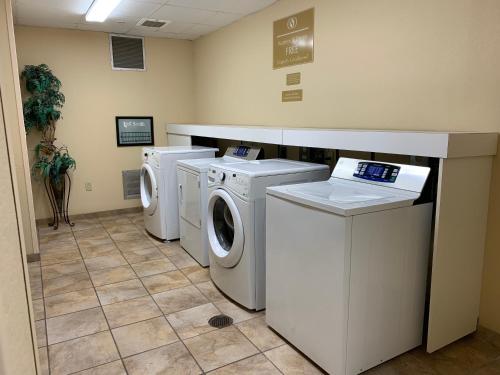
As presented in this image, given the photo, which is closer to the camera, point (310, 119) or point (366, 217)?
point (366, 217)

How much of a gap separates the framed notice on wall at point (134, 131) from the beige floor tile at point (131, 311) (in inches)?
112

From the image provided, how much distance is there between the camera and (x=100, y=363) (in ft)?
6.93

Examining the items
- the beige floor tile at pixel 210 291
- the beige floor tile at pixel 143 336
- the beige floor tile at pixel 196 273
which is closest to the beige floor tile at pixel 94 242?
the beige floor tile at pixel 196 273

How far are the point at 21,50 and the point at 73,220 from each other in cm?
212

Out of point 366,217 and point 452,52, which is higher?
point 452,52

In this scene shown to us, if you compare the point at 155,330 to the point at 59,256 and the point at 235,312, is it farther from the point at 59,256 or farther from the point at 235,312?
the point at 59,256

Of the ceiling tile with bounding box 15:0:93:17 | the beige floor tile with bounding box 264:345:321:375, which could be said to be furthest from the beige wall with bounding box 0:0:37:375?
the ceiling tile with bounding box 15:0:93:17

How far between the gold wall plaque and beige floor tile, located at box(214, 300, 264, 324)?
1917 mm

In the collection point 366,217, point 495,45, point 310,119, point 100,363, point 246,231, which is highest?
point 495,45

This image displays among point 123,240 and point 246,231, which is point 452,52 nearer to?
point 246,231

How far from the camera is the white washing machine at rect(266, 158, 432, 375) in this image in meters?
1.83

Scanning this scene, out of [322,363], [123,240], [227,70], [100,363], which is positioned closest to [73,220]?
[123,240]

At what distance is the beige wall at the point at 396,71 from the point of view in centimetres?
215

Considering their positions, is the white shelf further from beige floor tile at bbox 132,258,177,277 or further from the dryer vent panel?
the dryer vent panel
